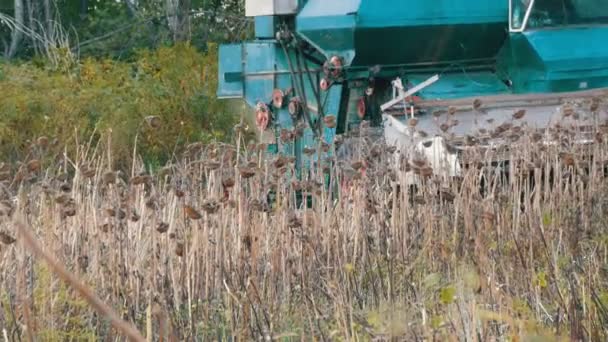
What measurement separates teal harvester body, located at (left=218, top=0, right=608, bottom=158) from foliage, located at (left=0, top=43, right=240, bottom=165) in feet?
7.52

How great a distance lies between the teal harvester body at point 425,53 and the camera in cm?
1147

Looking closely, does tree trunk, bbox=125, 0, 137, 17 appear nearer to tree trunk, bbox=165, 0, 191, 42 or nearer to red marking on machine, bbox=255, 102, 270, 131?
tree trunk, bbox=165, 0, 191, 42

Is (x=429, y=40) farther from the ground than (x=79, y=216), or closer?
farther from the ground

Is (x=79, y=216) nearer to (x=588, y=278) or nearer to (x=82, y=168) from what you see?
(x=82, y=168)

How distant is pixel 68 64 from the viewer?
20.7 metres

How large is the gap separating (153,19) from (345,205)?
67.0ft

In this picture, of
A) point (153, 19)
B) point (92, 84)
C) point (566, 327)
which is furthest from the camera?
point (153, 19)

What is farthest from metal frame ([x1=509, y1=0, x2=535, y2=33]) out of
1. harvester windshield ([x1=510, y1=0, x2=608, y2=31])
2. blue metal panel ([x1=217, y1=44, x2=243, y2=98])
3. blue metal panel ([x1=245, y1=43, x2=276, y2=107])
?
blue metal panel ([x1=217, y1=44, x2=243, y2=98])

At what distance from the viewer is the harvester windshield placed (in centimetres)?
1147

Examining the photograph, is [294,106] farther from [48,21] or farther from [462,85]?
[48,21]

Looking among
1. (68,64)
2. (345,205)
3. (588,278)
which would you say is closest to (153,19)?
(68,64)

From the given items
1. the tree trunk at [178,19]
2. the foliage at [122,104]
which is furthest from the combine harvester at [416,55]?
the tree trunk at [178,19]

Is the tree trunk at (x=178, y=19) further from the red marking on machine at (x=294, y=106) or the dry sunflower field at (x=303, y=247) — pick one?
the dry sunflower field at (x=303, y=247)

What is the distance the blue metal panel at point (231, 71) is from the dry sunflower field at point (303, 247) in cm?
752
